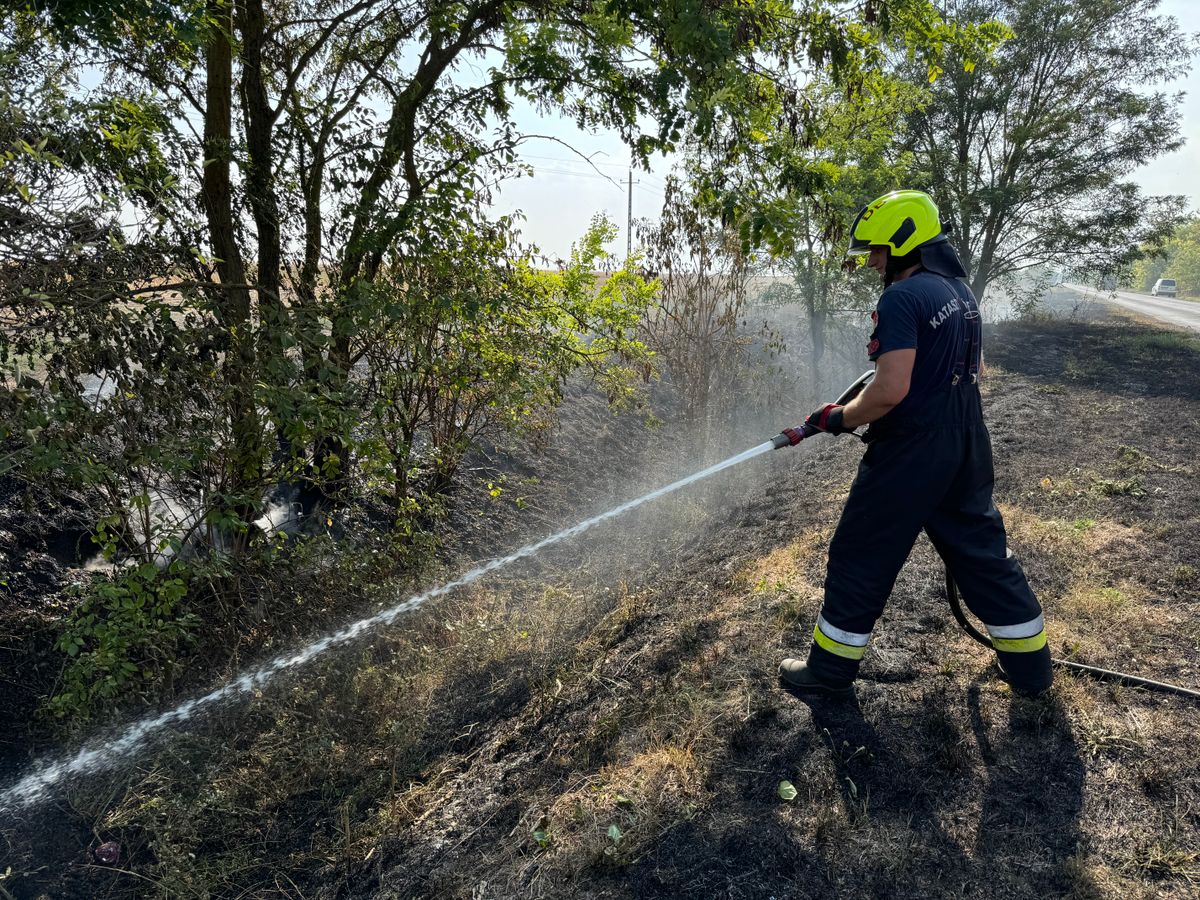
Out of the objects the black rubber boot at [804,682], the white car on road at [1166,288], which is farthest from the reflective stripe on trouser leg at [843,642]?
the white car on road at [1166,288]

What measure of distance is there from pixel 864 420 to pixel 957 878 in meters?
1.45

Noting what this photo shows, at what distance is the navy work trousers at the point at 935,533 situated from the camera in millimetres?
2578

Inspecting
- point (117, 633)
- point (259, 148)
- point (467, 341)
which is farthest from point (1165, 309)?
point (117, 633)

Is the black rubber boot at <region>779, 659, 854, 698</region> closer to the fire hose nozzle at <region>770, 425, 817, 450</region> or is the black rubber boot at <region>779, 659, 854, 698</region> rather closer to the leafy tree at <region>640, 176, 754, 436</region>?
the fire hose nozzle at <region>770, 425, 817, 450</region>

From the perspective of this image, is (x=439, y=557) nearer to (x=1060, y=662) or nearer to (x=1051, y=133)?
(x=1060, y=662)

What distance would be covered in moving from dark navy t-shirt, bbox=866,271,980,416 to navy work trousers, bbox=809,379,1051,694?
0.06m

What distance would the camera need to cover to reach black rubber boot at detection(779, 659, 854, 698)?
2.82 meters

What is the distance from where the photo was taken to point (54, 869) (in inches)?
107

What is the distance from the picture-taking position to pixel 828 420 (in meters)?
2.78

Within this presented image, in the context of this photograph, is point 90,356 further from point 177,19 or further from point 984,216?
point 984,216

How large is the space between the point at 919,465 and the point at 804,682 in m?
0.99

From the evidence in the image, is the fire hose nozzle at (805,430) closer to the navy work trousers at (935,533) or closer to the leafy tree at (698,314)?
the navy work trousers at (935,533)

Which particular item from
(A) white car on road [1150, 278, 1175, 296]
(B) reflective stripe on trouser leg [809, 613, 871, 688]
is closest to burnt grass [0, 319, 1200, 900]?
(B) reflective stripe on trouser leg [809, 613, 871, 688]

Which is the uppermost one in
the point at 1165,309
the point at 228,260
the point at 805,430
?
the point at 228,260
